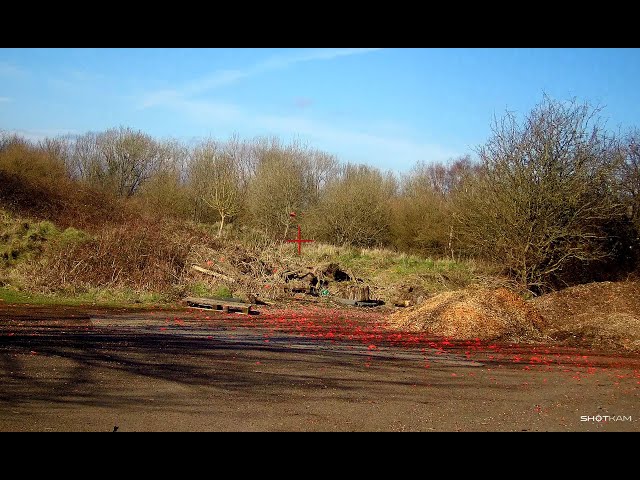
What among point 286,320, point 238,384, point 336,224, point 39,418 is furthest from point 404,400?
point 336,224

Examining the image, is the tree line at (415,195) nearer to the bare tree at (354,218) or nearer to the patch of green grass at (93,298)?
the bare tree at (354,218)

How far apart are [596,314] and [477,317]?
12.1 feet

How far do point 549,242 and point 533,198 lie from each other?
1.92 meters

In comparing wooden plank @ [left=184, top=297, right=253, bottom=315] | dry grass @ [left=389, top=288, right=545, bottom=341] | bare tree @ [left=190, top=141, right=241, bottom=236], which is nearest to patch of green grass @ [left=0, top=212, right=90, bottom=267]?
wooden plank @ [left=184, top=297, right=253, bottom=315]

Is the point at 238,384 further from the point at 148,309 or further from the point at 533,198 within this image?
the point at 533,198

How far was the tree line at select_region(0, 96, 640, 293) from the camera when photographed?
26.7m

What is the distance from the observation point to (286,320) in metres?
20.6

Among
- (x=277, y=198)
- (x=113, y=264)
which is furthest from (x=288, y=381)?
(x=277, y=198)

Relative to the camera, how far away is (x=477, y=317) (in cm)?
1806

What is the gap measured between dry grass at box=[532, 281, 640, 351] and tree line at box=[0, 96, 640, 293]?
20.5 ft

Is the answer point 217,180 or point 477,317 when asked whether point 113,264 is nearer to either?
point 477,317

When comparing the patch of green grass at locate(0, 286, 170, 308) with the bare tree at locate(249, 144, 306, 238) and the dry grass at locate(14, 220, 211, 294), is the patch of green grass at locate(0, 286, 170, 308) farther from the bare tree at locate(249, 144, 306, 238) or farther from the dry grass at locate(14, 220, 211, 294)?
the bare tree at locate(249, 144, 306, 238)

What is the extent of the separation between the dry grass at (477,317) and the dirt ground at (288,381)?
934 millimetres

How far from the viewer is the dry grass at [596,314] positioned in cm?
1719
